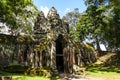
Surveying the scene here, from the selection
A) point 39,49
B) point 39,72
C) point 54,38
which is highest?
point 54,38

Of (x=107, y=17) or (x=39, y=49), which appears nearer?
(x=39, y=49)

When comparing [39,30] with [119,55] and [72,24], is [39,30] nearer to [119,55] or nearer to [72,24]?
[119,55]

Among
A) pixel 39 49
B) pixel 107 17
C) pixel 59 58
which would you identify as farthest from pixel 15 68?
pixel 107 17

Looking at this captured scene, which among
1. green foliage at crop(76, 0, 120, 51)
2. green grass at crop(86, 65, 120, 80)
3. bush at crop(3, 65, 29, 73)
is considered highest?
green foliage at crop(76, 0, 120, 51)

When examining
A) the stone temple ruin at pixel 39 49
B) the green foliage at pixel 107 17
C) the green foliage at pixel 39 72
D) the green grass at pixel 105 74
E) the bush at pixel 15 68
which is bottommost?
the green grass at pixel 105 74

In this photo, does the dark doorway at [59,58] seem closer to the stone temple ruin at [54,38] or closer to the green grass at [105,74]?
the stone temple ruin at [54,38]

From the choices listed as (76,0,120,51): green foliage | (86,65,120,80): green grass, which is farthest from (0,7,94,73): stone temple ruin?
(76,0,120,51): green foliage

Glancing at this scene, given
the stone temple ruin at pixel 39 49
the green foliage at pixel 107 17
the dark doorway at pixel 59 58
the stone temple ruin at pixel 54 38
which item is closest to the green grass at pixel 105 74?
the stone temple ruin at pixel 39 49

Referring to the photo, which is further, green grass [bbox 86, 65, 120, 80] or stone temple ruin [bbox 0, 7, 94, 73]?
green grass [bbox 86, 65, 120, 80]

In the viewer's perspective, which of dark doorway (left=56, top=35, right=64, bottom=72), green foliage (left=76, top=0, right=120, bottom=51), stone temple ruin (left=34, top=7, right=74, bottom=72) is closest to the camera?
stone temple ruin (left=34, top=7, right=74, bottom=72)

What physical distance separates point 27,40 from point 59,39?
181 inches

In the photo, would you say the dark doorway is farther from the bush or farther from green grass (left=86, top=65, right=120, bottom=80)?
the bush

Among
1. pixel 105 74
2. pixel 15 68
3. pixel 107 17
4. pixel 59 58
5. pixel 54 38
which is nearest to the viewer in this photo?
pixel 15 68

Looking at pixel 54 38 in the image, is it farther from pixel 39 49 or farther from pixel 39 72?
pixel 39 72
